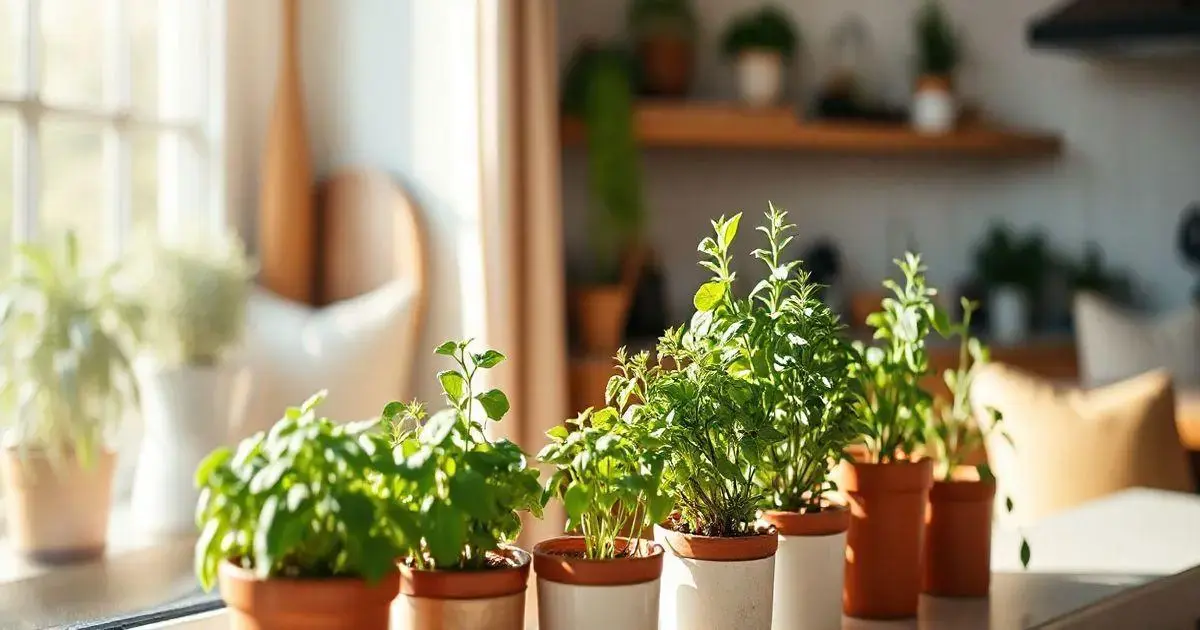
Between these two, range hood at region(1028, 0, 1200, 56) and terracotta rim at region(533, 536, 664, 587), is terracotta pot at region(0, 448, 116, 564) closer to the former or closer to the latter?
terracotta rim at region(533, 536, 664, 587)

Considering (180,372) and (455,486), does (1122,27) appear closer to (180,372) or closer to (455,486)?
(180,372)

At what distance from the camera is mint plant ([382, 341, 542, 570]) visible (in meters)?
0.80

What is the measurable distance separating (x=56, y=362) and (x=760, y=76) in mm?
2510

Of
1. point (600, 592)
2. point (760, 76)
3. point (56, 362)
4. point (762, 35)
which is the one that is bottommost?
point (600, 592)

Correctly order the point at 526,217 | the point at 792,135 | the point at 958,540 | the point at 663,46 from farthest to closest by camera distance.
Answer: the point at 792,135 → the point at 663,46 → the point at 526,217 → the point at 958,540

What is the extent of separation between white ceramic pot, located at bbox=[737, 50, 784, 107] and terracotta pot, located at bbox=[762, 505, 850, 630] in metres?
2.97

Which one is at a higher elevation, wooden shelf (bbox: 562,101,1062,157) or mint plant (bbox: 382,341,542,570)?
wooden shelf (bbox: 562,101,1062,157)

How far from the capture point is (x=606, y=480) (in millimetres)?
898

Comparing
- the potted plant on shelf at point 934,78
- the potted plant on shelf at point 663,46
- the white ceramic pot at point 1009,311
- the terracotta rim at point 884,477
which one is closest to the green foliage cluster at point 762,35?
the potted plant on shelf at point 663,46

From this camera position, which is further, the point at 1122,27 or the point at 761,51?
the point at 1122,27

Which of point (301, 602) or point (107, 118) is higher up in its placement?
A: point (107, 118)

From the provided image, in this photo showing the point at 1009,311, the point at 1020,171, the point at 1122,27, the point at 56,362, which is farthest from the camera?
the point at 1020,171

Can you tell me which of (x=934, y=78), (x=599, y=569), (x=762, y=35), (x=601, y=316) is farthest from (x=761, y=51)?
(x=599, y=569)

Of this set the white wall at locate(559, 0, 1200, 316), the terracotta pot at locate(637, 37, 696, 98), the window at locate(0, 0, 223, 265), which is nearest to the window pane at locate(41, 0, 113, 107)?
the window at locate(0, 0, 223, 265)
